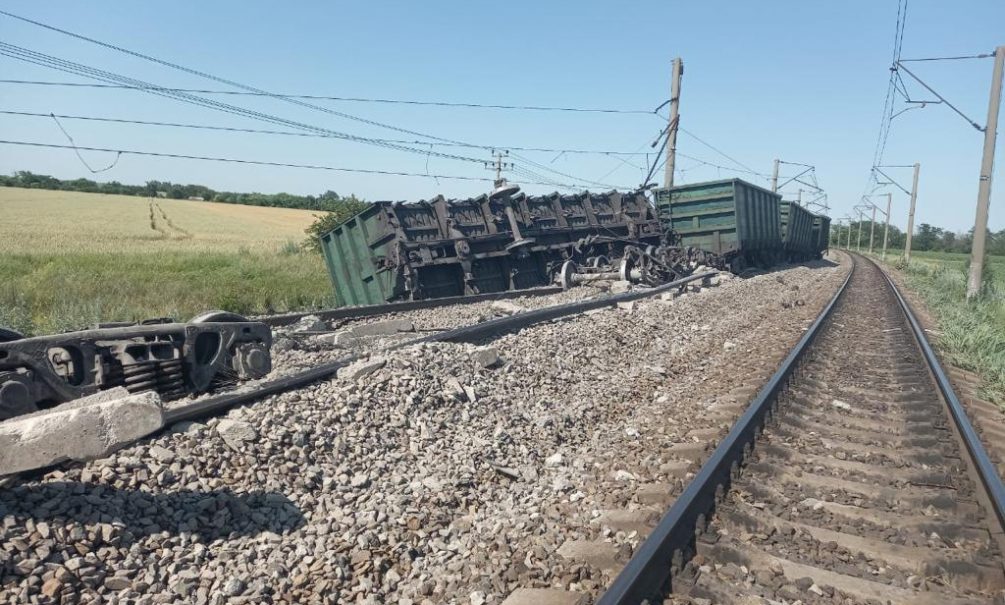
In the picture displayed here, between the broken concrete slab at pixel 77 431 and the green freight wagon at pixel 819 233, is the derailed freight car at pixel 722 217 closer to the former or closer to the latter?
the green freight wagon at pixel 819 233

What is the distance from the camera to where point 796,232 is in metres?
29.9

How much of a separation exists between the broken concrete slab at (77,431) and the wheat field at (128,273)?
7287 millimetres

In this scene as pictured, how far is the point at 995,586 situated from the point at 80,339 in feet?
16.8

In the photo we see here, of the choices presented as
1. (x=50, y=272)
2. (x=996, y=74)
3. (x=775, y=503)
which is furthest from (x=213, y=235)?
(x=775, y=503)

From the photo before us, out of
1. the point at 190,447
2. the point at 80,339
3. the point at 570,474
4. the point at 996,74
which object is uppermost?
the point at 996,74

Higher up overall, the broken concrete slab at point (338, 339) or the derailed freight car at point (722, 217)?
the derailed freight car at point (722, 217)

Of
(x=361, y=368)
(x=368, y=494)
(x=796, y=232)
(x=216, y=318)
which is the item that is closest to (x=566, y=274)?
(x=361, y=368)

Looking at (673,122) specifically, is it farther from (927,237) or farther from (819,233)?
(927,237)

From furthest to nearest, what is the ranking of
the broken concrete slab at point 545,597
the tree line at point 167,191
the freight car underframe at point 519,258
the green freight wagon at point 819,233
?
the tree line at point 167,191
the green freight wagon at point 819,233
the freight car underframe at point 519,258
the broken concrete slab at point 545,597

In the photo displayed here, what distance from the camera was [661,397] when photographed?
594 centimetres

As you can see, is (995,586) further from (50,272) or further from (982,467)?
(50,272)

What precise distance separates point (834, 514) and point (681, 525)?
1.00m

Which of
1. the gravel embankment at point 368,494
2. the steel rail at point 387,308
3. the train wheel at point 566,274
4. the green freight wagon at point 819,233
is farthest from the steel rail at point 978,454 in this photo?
the green freight wagon at point 819,233

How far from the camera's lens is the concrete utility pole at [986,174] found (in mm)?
16672
